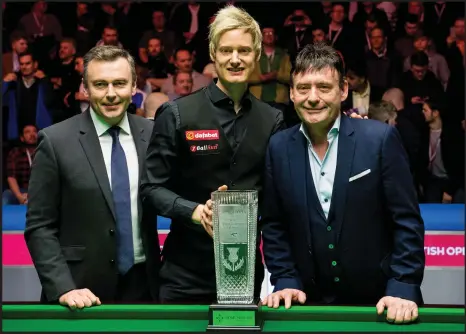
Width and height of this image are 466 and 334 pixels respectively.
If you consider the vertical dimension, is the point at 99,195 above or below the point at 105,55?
below

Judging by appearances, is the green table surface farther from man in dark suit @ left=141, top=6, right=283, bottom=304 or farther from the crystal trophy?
man in dark suit @ left=141, top=6, right=283, bottom=304

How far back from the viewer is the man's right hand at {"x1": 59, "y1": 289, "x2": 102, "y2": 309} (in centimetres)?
251

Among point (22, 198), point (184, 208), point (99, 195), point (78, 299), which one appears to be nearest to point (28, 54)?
point (22, 198)

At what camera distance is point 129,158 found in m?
3.05

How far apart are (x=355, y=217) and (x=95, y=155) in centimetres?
101

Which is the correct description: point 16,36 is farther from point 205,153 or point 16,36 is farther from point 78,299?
point 78,299

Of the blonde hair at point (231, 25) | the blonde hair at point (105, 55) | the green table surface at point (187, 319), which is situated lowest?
Answer: the green table surface at point (187, 319)

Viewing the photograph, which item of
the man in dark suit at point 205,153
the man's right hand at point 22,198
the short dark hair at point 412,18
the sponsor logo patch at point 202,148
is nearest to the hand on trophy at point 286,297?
the man in dark suit at point 205,153

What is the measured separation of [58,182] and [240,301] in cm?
91

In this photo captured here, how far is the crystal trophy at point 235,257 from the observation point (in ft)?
7.65

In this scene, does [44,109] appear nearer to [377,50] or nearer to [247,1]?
[247,1]

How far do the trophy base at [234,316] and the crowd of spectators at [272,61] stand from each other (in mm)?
4217

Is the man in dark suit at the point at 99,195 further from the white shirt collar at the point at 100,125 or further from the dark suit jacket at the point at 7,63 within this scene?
the dark suit jacket at the point at 7,63

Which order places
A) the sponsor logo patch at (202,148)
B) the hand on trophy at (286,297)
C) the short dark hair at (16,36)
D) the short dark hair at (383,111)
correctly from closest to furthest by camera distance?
the hand on trophy at (286,297) < the sponsor logo patch at (202,148) < the short dark hair at (383,111) < the short dark hair at (16,36)
